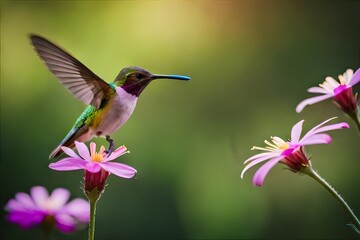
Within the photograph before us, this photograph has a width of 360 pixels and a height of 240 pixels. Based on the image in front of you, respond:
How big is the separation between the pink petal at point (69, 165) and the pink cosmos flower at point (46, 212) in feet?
1.10

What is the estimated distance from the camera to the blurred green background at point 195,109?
342 cm

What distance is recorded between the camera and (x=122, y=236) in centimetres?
336

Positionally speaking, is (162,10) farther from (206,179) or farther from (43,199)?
(43,199)

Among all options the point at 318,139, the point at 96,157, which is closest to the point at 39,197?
the point at 96,157

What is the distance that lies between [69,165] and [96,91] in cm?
46

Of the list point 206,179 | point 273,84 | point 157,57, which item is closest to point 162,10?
point 157,57

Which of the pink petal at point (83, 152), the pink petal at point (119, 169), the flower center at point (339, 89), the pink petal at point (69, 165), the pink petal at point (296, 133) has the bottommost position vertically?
the pink petal at point (119, 169)

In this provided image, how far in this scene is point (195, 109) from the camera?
3920 millimetres

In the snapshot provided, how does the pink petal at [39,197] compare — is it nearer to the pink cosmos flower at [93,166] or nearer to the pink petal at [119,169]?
the pink cosmos flower at [93,166]

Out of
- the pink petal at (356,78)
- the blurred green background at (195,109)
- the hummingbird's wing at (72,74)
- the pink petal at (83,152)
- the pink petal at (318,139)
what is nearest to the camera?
the pink petal at (318,139)

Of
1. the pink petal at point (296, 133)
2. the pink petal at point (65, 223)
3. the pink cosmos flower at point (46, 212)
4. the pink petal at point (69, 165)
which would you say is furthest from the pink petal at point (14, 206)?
the pink petal at point (296, 133)

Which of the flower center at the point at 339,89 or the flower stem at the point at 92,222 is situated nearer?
the flower stem at the point at 92,222

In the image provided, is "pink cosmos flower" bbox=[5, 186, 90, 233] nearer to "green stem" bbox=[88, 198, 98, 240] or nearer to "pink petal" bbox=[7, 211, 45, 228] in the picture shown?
"pink petal" bbox=[7, 211, 45, 228]

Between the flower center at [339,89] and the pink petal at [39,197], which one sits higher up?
the flower center at [339,89]
